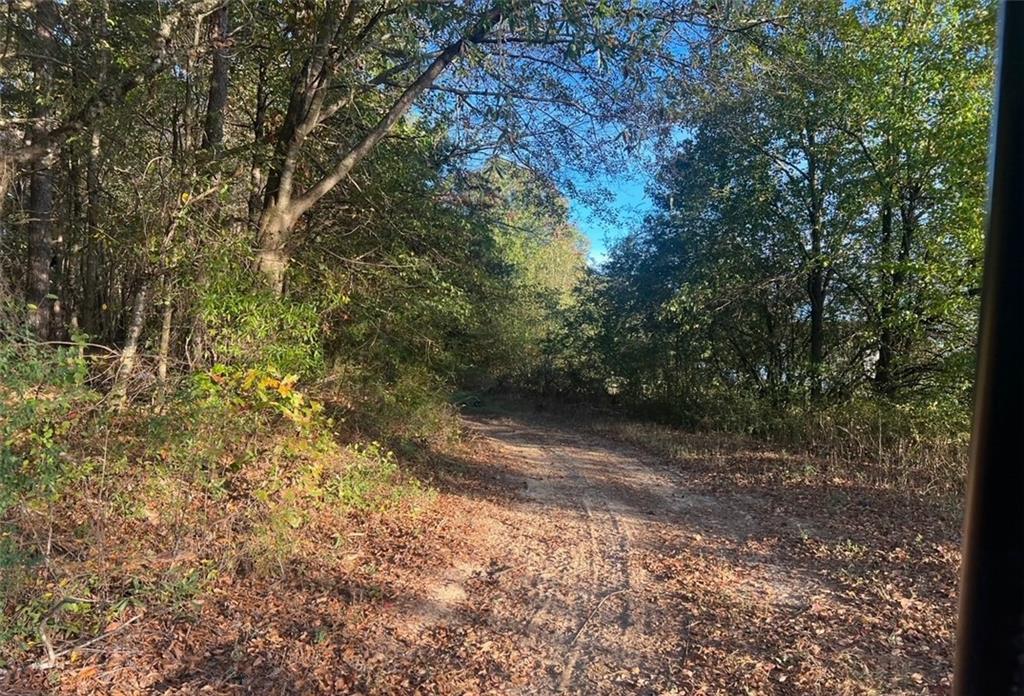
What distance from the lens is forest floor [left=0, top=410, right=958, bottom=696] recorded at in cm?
372

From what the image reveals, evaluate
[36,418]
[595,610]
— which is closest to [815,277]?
[595,610]

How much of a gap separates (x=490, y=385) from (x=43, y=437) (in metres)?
24.3

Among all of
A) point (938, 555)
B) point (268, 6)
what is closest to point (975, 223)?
point (938, 555)

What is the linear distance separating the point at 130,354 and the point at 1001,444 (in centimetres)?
621

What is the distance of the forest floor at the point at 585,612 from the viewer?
12.2 ft

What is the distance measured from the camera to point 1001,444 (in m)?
1.37

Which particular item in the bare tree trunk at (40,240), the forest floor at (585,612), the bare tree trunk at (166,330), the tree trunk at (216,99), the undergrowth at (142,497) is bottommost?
the forest floor at (585,612)

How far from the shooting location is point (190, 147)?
24.5ft

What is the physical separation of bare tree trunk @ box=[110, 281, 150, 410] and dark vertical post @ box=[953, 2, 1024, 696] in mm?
5534

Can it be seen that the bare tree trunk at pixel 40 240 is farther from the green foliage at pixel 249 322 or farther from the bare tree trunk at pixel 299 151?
the green foliage at pixel 249 322

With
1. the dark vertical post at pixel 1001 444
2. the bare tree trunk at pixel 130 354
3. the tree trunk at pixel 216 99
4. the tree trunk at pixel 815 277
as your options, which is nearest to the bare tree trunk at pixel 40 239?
the tree trunk at pixel 216 99

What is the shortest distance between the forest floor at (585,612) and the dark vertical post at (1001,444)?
2.67 meters

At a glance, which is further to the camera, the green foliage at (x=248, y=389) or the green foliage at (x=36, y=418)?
the green foliage at (x=248, y=389)

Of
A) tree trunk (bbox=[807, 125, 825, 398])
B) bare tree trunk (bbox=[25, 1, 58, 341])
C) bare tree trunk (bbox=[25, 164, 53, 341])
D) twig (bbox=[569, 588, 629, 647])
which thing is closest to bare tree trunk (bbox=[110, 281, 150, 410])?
bare tree trunk (bbox=[25, 1, 58, 341])
